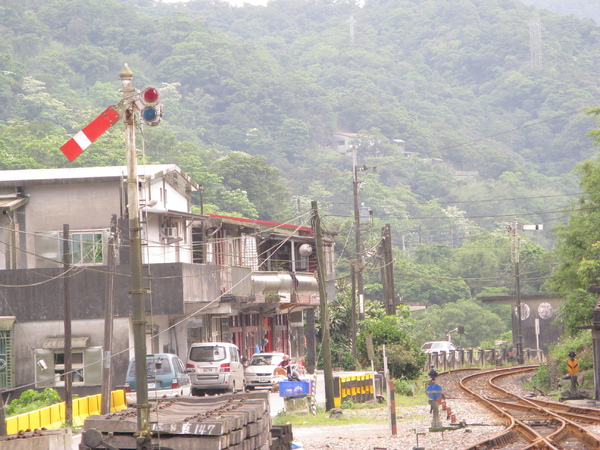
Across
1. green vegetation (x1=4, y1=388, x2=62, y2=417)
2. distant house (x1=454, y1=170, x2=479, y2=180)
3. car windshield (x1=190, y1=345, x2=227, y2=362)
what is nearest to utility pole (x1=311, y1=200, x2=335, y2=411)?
car windshield (x1=190, y1=345, x2=227, y2=362)

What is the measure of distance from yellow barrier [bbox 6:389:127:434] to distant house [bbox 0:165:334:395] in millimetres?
2091

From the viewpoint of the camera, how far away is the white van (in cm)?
2912

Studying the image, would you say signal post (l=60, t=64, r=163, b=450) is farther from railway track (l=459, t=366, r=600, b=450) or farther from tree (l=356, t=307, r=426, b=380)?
tree (l=356, t=307, r=426, b=380)

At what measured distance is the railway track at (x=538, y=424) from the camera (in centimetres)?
1666

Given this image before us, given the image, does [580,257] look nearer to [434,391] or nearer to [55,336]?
[434,391]

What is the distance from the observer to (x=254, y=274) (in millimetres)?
38469

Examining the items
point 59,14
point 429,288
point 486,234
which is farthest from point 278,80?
point 429,288

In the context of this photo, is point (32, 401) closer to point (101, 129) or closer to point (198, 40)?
point (101, 129)

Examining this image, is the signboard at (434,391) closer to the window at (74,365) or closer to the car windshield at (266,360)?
the window at (74,365)

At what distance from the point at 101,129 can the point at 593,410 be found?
1585cm

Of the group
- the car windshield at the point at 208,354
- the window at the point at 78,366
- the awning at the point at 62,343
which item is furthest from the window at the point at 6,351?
the car windshield at the point at 208,354

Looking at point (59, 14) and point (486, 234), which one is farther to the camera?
point (59, 14)

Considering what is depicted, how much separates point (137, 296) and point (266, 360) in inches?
910

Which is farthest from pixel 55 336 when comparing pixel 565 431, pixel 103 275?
pixel 565 431
